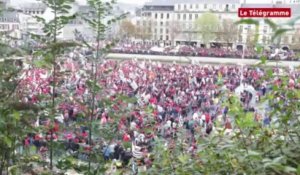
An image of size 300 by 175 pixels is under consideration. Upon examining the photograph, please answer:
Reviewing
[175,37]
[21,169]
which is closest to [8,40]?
[21,169]

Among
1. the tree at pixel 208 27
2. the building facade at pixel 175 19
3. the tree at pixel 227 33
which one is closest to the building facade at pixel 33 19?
the tree at pixel 227 33

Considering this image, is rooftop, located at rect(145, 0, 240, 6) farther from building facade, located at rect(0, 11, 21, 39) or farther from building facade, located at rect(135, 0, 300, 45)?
building facade, located at rect(0, 11, 21, 39)

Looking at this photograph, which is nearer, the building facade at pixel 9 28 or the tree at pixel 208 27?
the building facade at pixel 9 28

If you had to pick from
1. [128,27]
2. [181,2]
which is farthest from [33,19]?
[181,2]

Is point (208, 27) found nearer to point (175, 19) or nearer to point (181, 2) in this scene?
point (175, 19)

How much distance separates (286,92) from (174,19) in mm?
91161

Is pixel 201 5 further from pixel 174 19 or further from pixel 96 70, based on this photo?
pixel 96 70

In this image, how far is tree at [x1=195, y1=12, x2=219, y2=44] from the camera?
75562mm

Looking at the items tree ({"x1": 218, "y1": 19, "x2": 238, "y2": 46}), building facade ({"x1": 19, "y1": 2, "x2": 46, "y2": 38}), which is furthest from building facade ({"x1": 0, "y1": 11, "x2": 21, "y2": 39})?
tree ({"x1": 218, "y1": 19, "x2": 238, "y2": 46})

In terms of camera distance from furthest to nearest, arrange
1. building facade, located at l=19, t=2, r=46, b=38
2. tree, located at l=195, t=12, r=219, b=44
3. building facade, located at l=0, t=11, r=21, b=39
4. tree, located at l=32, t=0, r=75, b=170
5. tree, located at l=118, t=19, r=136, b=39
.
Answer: tree, located at l=118, t=19, r=136, b=39 < tree, located at l=195, t=12, r=219, b=44 < building facade, located at l=19, t=2, r=46, b=38 < tree, located at l=32, t=0, r=75, b=170 < building facade, located at l=0, t=11, r=21, b=39

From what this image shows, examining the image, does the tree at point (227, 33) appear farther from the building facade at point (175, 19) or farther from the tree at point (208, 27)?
Answer: the building facade at point (175, 19)

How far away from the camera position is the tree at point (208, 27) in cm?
7556

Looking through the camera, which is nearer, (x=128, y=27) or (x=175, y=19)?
(x=128, y=27)

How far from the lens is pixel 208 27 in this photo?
250ft
